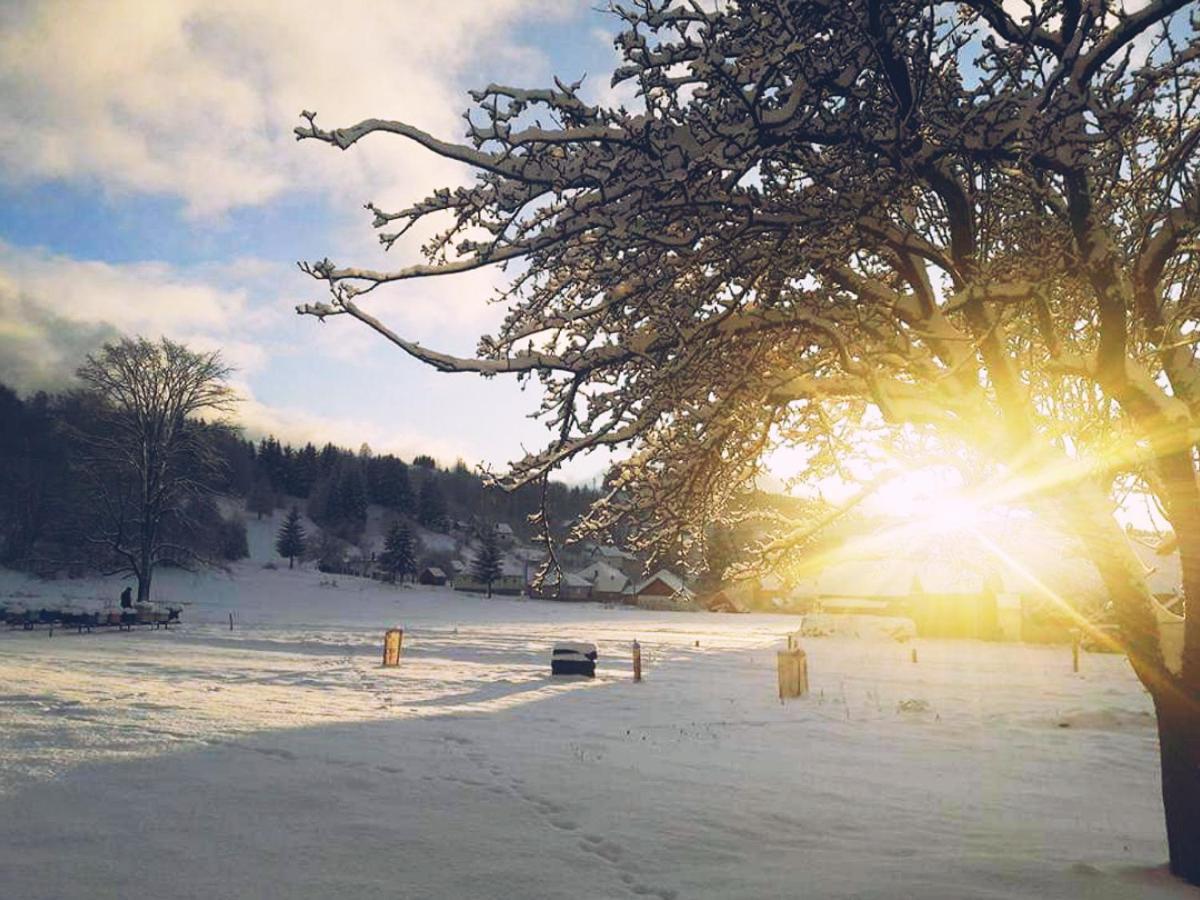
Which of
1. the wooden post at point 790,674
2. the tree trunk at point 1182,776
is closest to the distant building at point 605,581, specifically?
the wooden post at point 790,674

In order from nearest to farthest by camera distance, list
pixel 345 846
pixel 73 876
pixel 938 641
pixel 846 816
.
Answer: pixel 73 876
pixel 345 846
pixel 846 816
pixel 938 641

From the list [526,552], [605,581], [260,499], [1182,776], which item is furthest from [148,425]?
[526,552]

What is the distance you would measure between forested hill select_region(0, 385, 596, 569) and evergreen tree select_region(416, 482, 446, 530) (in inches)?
6.9

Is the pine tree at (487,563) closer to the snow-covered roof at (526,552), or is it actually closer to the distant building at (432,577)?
the distant building at (432,577)

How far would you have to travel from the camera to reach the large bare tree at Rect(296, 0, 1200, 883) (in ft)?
13.7

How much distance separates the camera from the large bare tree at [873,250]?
4176 mm

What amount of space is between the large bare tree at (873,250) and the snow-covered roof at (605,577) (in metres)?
86.9

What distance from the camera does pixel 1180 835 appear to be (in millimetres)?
5398

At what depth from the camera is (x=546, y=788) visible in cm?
751

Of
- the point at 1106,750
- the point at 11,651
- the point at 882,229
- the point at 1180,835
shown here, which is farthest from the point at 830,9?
the point at 11,651

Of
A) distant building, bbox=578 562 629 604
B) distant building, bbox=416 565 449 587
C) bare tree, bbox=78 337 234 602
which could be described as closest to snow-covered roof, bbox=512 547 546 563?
distant building, bbox=416 565 449 587

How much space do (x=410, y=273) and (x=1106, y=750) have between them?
1284cm

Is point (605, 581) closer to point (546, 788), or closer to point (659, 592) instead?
point (659, 592)

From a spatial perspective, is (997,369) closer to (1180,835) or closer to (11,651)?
(1180,835)
